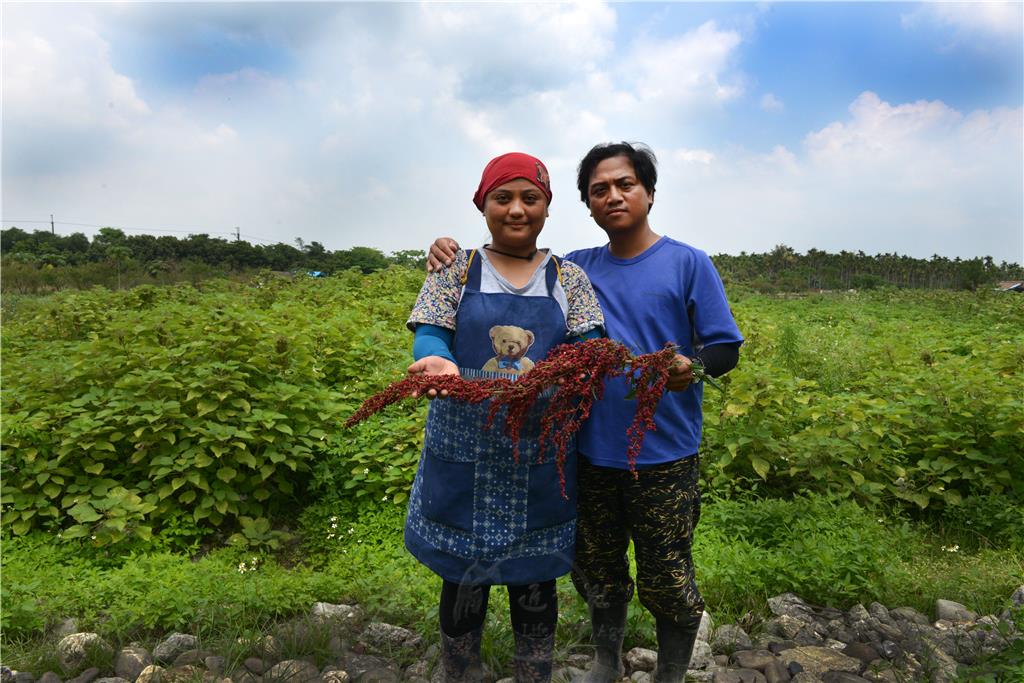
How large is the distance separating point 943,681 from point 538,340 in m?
2.08

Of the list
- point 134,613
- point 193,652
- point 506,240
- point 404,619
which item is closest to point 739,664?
point 404,619

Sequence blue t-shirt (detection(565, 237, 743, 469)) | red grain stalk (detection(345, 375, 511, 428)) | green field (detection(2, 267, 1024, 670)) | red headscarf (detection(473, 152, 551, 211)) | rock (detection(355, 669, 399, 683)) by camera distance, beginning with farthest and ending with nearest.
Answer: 1. green field (detection(2, 267, 1024, 670))
2. rock (detection(355, 669, 399, 683))
3. blue t-shirt (detection(565, 237, 743, 469))
4. red headscarf (detection(473, 152, 551, 211))
5. red grain stalk (detection(345, 375, 511, 428))

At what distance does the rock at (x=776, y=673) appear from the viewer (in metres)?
2.57

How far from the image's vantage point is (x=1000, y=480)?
4238 mm

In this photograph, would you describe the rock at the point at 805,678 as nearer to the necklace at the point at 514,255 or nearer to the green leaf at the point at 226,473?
the necklace at the point at 514,255

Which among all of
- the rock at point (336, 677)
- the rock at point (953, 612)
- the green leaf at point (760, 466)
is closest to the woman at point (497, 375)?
the rock at point (336, 677)

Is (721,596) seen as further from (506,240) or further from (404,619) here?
(506,240)

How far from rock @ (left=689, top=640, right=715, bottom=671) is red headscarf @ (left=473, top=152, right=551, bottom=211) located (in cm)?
201

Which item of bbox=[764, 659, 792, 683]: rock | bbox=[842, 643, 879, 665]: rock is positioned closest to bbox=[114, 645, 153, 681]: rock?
bbox=[764, 659, 792, 683]: rock

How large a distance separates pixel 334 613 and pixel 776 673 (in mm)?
1901

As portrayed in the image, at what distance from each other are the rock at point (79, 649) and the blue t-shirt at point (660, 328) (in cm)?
225

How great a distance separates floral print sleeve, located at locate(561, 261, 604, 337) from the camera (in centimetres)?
195

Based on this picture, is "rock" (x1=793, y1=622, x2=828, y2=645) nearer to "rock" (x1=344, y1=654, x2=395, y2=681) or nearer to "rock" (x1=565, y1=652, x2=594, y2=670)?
"rock" (x1=565, y1=652, x2=594, y2=670)

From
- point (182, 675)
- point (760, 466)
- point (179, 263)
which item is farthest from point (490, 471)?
point (179, 263)
